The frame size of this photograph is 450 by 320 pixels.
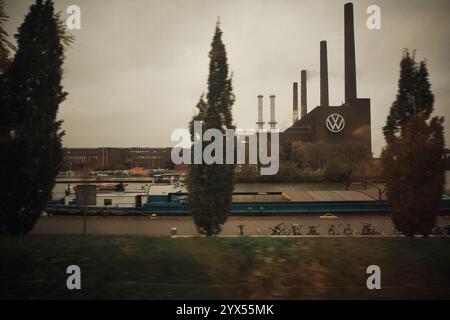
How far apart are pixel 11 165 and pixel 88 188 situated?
9.07 feet

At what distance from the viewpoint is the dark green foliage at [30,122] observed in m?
8.75

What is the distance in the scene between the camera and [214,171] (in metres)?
9.40

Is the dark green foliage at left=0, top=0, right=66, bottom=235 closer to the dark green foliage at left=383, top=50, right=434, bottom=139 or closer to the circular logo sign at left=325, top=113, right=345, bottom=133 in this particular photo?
the dark green foliage at left=383, top=50, right=434, bottom=139

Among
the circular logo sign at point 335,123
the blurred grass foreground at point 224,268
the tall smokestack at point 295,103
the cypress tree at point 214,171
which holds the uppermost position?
the tall smokestack at point 295,103

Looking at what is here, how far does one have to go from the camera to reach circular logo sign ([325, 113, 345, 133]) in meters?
62.1

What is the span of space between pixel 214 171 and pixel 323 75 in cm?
6251

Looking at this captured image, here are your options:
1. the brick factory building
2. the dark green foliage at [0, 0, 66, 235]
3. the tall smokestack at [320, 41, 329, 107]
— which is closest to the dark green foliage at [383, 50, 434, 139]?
the dark green foliage at [0, 0, 66, 235]

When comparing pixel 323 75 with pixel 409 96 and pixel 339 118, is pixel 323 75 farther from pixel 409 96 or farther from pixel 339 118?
pixel 409 96

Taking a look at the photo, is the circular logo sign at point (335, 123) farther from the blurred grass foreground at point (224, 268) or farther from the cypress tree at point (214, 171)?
the blurred grass foreground at point (224, 268)

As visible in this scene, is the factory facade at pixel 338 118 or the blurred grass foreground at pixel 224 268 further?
the factory facade at pixel 338 118

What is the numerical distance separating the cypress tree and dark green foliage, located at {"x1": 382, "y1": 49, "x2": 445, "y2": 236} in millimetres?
5799

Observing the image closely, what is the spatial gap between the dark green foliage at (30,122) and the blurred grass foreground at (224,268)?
5.92 feet

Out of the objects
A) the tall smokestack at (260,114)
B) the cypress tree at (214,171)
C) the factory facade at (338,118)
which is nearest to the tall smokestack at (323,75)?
the factory facade at (338,118)

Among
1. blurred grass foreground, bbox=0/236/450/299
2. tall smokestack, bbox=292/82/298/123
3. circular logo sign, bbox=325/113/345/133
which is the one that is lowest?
blurred grass foreground, bbox=0/236/450/299
